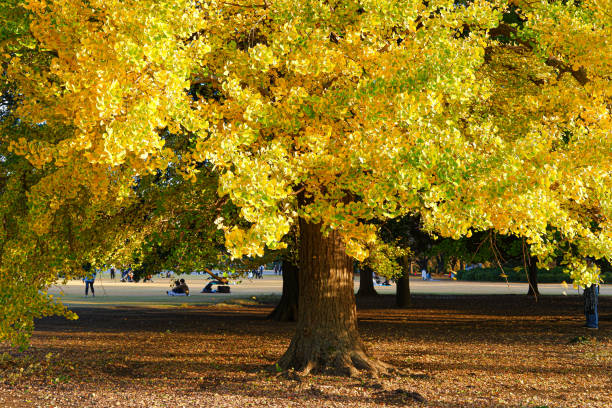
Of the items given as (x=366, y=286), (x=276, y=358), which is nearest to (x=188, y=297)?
(x=366, y=286)

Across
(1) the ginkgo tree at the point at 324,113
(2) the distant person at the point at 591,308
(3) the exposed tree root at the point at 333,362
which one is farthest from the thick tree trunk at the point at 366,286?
(1) the ginkgo tree at the point at 324,113

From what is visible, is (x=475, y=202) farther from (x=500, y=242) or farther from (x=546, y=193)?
(x=500, y=242)

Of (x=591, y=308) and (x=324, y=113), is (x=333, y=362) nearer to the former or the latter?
(x=324, y=113)

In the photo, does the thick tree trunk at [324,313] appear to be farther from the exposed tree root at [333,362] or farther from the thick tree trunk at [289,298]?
the thick tree trunk at [289,298]

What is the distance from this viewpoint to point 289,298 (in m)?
23.7

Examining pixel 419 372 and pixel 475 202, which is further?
Result: pixel 419 372

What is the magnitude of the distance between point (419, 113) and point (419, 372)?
6.49 meters

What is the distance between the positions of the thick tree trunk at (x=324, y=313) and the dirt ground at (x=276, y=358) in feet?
1.76

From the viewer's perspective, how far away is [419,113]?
740cm

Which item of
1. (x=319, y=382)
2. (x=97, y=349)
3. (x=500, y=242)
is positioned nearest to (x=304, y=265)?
(x=319, y=382)

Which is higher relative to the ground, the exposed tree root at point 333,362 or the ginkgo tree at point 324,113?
the ginkgo tree at point 324,113

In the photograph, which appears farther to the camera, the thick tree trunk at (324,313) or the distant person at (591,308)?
the distant person at (591,308)

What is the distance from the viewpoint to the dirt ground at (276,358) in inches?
376

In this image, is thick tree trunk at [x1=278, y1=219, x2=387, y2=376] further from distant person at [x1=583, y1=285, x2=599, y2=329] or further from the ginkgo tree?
distant person at [x1=583, y1=285, x2=599, y2=329]
